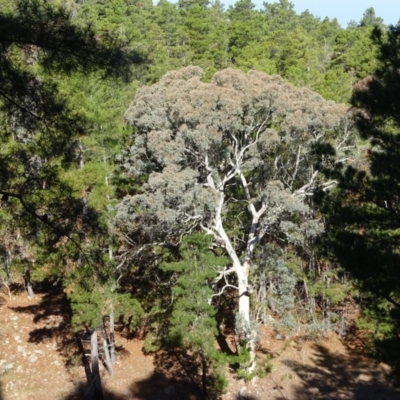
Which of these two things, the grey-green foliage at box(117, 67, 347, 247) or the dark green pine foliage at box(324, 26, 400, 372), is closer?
the dark green pine foliage at box(324, 26, 400, 372)

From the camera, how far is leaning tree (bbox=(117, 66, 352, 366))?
15.9 meters

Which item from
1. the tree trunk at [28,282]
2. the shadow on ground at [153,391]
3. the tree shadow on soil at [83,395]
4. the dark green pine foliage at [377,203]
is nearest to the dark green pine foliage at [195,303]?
the shadow on ground at [153,391]

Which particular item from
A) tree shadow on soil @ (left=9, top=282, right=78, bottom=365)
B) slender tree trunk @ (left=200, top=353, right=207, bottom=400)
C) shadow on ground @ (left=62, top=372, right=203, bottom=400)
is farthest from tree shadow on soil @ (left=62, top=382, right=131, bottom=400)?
slender tree trunk @ (left=200, top=353, right=207, bottom=400)

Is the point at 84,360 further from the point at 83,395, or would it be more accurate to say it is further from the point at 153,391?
the point at 153,391

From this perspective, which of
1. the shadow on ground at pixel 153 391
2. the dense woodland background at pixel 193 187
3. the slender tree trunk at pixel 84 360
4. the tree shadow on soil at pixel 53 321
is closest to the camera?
the dense woodland background at pixel 193 187

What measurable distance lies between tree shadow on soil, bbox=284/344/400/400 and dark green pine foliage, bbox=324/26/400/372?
7.91 m

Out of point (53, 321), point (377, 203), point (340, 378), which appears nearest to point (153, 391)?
point (53, 321)

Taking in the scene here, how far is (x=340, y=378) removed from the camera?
1716cm

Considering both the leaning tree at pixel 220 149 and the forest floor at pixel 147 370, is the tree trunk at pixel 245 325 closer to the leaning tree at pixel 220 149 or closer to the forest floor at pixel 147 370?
the leaning tree at pixel 220 149

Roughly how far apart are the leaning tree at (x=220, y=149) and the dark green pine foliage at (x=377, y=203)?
6512 mm

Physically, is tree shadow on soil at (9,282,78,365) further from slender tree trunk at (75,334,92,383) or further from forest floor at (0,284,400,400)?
slender tree trunk at (75,334,92,383)

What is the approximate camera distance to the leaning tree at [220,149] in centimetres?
1586

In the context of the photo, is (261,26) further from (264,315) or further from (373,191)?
(373,191)

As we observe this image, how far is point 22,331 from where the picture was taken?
1858cm
